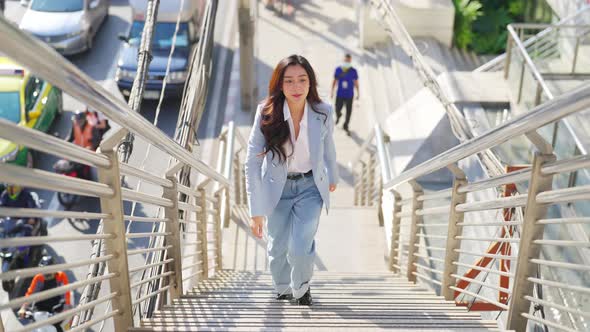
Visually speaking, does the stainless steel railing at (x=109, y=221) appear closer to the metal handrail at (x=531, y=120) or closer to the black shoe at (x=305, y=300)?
the black shoe at (x=305, y=300)

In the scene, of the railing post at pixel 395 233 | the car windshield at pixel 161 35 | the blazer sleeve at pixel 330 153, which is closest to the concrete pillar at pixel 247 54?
the car windshield at pixel 161 35

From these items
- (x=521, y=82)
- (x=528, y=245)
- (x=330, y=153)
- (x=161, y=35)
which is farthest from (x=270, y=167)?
(x=161, y=35)

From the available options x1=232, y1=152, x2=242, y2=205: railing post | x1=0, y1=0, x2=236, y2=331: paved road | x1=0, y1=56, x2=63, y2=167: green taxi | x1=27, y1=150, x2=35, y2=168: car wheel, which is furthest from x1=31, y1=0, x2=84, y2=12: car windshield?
x1=232, y1=152, x2=242, y2=205: railing post

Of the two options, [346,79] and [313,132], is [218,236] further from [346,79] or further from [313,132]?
[346,79]

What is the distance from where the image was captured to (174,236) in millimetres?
4949

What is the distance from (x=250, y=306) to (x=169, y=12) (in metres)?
12.1

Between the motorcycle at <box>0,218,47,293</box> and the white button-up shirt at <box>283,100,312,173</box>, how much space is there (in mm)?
6436

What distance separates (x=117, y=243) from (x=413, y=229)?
3.34 meters

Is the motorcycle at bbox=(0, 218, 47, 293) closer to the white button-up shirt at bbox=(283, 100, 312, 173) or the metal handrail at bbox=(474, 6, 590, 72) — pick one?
the white button-up shirt at bbox=(283, 100, 312, 173)

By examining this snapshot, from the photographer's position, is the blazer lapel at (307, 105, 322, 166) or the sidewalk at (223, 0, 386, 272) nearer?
the blazer lapel at (307, 105, 322, 166)

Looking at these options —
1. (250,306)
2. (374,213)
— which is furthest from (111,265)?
(374,213)

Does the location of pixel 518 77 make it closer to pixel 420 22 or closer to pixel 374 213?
pixel 374 213

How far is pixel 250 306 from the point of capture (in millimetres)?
5012

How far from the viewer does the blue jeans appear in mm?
5133
